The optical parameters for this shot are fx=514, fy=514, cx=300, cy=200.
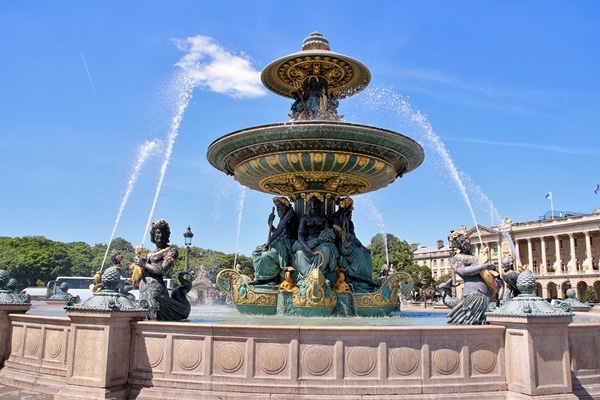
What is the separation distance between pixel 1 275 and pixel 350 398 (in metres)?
6.46

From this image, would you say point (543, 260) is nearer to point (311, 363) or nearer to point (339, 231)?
point (339, 231)

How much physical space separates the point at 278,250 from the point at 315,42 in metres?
5.74

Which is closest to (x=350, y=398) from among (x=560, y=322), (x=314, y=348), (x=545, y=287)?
(x=314, y=348)

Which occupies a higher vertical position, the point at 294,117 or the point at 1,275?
the point at 294,117

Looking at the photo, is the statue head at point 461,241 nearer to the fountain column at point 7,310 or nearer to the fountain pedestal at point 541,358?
the fountain pedestal at point 541,358

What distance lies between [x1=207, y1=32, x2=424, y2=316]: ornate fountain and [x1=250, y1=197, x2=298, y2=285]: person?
3.1 inches

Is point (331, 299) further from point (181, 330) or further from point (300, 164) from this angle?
point (181, 330)

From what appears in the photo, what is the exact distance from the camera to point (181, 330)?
634 cm

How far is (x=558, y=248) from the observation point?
89.7 metres

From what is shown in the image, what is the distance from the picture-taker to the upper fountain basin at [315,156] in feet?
37.2

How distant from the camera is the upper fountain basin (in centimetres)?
1133

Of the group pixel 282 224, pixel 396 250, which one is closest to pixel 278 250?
pixel 282 224

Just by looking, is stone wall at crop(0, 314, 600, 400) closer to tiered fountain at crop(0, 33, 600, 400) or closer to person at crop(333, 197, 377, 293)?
tiered fountain at crop(0, 33, 600, 400)

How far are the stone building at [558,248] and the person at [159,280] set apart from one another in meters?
78.1
